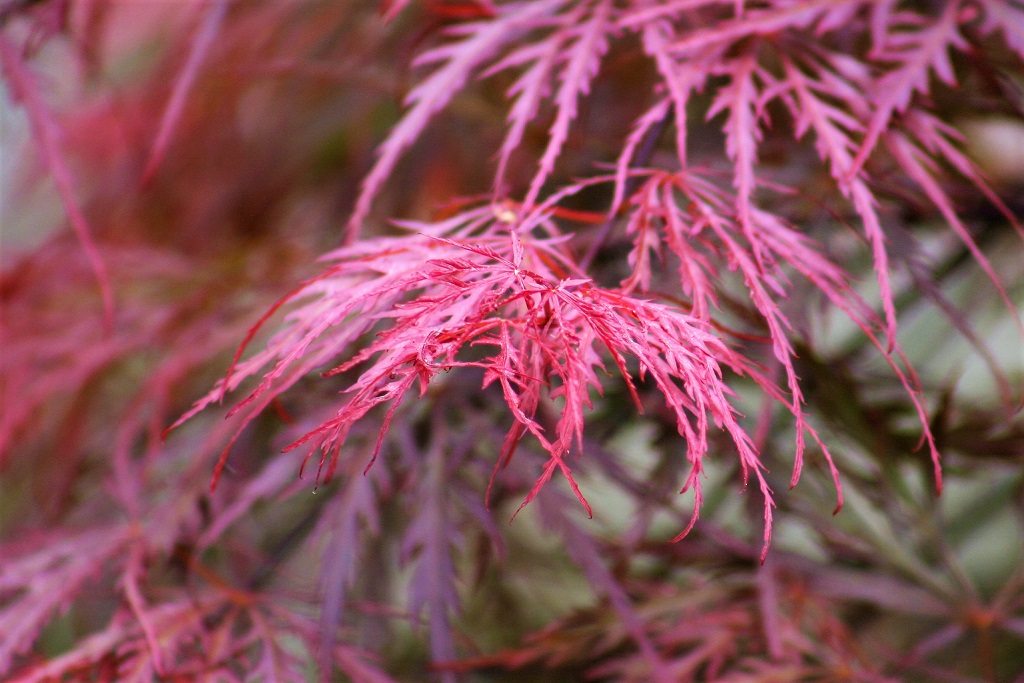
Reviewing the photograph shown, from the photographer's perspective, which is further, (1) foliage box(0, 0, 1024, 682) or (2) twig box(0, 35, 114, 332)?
(2) twig box(0, 35, 114, 332)

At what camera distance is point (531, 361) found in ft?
1.12

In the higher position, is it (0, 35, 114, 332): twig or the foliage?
(0, 35, 114, 332): twig

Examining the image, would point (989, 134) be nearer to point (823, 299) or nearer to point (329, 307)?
point (823, 299)

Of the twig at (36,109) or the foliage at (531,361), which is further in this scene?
the twig at (36,109)

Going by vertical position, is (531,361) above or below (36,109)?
below

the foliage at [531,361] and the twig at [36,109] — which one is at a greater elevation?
the twig at [36,109]

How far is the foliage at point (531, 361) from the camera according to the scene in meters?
0.38

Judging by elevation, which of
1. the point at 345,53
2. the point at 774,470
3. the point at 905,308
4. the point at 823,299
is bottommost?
the point at 905,308

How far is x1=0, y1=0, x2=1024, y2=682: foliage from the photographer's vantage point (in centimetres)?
38

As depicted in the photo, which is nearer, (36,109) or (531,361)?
(531,361)

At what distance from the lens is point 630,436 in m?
0.97

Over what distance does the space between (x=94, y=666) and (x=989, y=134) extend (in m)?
1.52

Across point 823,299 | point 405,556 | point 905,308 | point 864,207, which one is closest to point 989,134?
point 905,308

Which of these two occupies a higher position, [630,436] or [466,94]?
[466,94]
